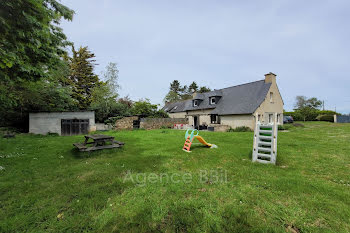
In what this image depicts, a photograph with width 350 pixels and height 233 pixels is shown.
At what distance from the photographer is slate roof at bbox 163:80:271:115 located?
61.3 ft

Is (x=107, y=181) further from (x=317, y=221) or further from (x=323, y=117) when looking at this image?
(x=323, y=117)

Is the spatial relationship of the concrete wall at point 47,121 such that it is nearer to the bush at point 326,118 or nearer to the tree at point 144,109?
the tree at point 144,109

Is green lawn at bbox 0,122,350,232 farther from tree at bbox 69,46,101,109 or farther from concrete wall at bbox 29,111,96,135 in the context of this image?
tree at bbox 69,46,101,109

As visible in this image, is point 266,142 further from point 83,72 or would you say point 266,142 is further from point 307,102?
point 307,102

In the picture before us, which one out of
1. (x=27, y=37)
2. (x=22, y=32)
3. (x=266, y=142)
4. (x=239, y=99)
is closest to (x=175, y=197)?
(x=266, y=142)

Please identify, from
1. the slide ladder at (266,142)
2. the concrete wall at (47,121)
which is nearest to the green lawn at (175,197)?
the slide ladder at (266,142)

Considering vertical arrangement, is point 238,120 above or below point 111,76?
below

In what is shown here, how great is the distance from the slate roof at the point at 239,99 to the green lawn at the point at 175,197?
1426cm

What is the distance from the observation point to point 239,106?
65.0 ft

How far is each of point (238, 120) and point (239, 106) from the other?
6.66 feet

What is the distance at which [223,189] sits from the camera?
3.39 metres

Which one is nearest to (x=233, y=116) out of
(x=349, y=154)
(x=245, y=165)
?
(x=349, y=154)

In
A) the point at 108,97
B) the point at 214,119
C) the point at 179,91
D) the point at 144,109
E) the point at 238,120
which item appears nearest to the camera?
the point at 238,120

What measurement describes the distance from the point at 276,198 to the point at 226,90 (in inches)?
925
